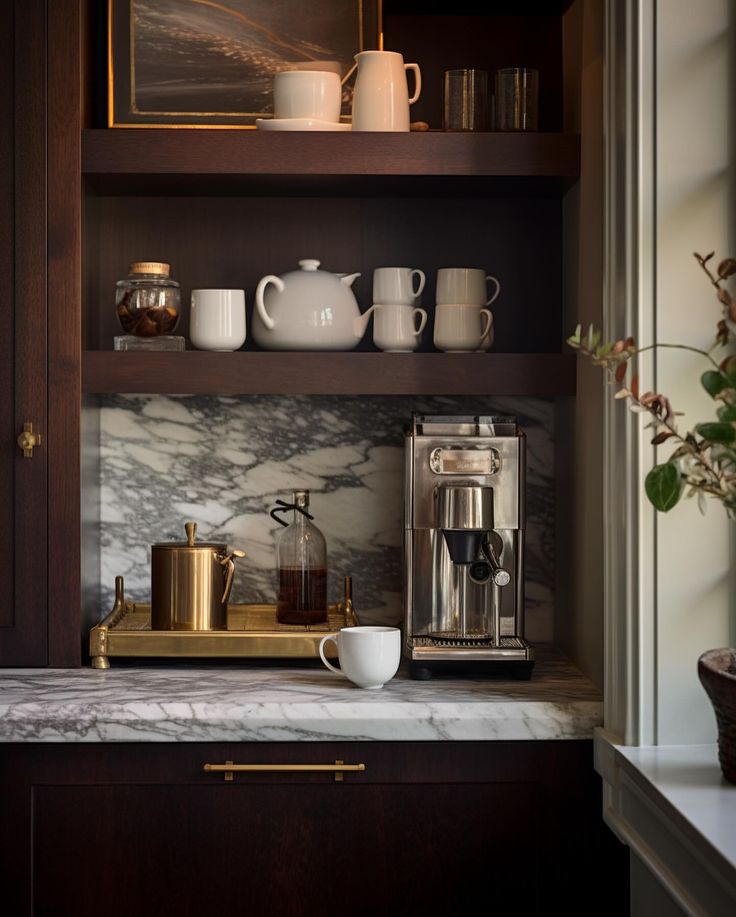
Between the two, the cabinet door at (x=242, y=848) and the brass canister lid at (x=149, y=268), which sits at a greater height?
the brass canister lid at (x=149, y=268)

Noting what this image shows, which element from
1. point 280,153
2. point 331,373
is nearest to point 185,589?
point 331,373

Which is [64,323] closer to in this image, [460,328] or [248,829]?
[460,328]

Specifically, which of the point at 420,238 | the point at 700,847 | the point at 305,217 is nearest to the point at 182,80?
the point at 305,217

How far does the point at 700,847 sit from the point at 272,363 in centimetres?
114

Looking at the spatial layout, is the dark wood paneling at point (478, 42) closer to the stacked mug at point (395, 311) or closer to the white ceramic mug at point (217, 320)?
the stacked mug at point (395, 311)

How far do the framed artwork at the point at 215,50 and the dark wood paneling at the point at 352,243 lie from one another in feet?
0.70

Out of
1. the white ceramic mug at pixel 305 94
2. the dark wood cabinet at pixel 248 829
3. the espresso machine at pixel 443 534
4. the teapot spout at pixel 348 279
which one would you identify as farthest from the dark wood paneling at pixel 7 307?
the espresso machine at pixel 443 534

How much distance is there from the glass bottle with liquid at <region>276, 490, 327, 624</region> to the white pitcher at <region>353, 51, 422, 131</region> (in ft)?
2.33

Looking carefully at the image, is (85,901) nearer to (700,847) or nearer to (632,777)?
(632,777)

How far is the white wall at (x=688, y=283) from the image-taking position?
1.67 metres

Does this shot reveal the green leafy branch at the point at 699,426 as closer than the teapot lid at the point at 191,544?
Yes

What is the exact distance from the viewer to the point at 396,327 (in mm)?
2143

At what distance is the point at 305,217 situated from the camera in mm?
2326

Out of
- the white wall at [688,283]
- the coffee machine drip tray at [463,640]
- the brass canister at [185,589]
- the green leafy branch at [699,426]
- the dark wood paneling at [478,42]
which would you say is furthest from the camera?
the dark wood paneling at [478,42]
